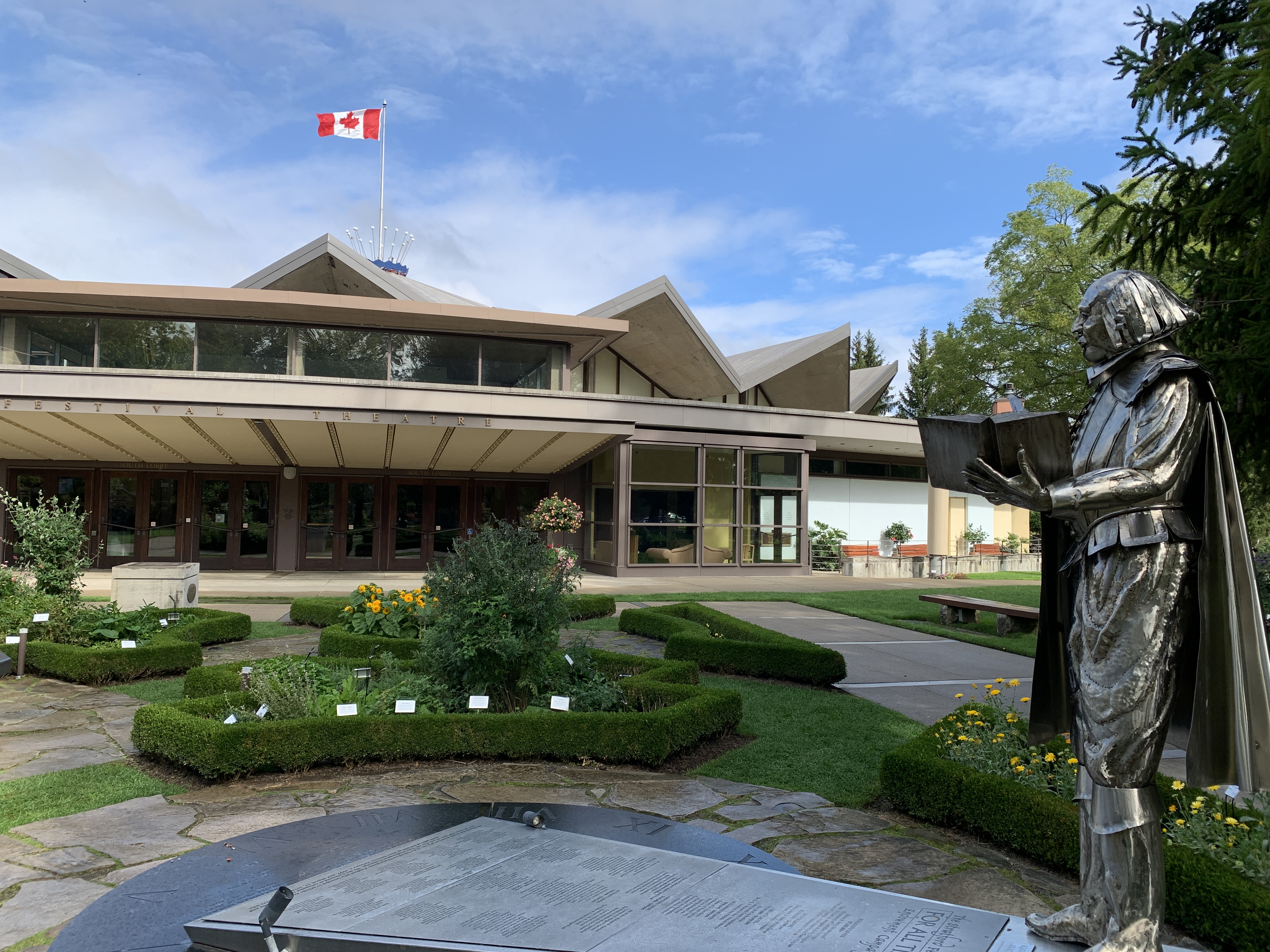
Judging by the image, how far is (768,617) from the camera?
14.0 meters

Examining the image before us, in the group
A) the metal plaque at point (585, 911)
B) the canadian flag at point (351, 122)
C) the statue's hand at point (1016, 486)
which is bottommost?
the metal plaque at point (585, 911)

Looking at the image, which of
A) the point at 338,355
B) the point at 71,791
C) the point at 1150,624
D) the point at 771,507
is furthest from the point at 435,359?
the point at 1150,624

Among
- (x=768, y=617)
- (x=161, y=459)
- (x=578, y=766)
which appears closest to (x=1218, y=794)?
(x=578, y=766)

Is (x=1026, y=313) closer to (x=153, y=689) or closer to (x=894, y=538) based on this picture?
(x=894, y=538)

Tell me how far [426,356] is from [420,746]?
1607cm

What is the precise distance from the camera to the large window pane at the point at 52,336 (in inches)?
771

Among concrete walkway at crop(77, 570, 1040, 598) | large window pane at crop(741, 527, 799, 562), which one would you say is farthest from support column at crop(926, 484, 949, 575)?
large window pane at crop(741, 527, 799, 562)

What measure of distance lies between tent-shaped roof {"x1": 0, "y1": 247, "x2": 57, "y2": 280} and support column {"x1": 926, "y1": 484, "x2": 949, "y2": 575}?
2577 cm

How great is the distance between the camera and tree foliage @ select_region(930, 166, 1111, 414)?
2377cm

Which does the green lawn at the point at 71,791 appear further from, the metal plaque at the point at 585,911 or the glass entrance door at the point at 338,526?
the glass entrance door at the point at 338,526

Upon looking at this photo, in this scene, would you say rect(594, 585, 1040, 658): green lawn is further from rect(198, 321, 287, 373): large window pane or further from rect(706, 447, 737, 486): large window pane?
rect(198, 321, 287, 373): large window pane

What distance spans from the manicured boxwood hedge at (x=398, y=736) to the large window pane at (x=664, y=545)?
50.8 feet

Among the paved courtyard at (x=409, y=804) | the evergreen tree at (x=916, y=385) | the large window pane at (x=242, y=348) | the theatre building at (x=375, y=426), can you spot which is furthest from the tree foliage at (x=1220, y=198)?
the evergreen tree at (x=916, y=385)

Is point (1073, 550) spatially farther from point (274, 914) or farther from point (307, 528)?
point (307, 528)
